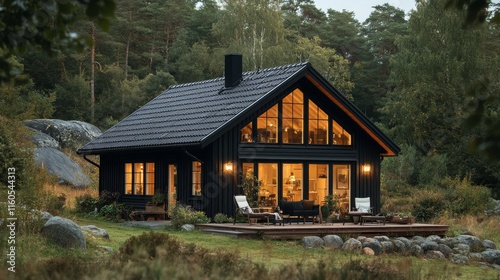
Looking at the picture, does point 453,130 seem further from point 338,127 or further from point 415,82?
point 338,127

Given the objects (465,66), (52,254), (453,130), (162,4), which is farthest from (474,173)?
(162,4)

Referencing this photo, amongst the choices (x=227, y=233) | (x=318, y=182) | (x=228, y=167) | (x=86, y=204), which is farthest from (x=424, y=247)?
(x=86, y=204)

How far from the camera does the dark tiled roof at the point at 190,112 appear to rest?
74.1 feet

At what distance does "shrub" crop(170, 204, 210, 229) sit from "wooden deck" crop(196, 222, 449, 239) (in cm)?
30

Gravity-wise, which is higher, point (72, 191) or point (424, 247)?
point (72, 191)

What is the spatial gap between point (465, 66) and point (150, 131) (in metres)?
19.1

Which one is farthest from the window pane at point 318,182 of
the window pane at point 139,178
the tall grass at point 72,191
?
the tall grass at point 72,191

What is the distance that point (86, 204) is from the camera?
26.3 metres

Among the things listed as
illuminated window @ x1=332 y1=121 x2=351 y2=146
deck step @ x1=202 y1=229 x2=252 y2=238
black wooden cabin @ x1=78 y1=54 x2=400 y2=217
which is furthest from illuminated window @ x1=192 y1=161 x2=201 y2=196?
illuminated window @ x1=332 y1=121 x2=351 y2=146

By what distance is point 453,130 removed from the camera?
37.9 m

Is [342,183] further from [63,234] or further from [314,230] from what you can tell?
[63,234]

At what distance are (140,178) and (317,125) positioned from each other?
222 inches

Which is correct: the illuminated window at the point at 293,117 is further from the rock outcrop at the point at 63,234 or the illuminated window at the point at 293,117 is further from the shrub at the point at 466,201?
the rock outcrop at the point at 63,234

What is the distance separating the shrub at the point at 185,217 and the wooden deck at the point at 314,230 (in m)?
0.30
